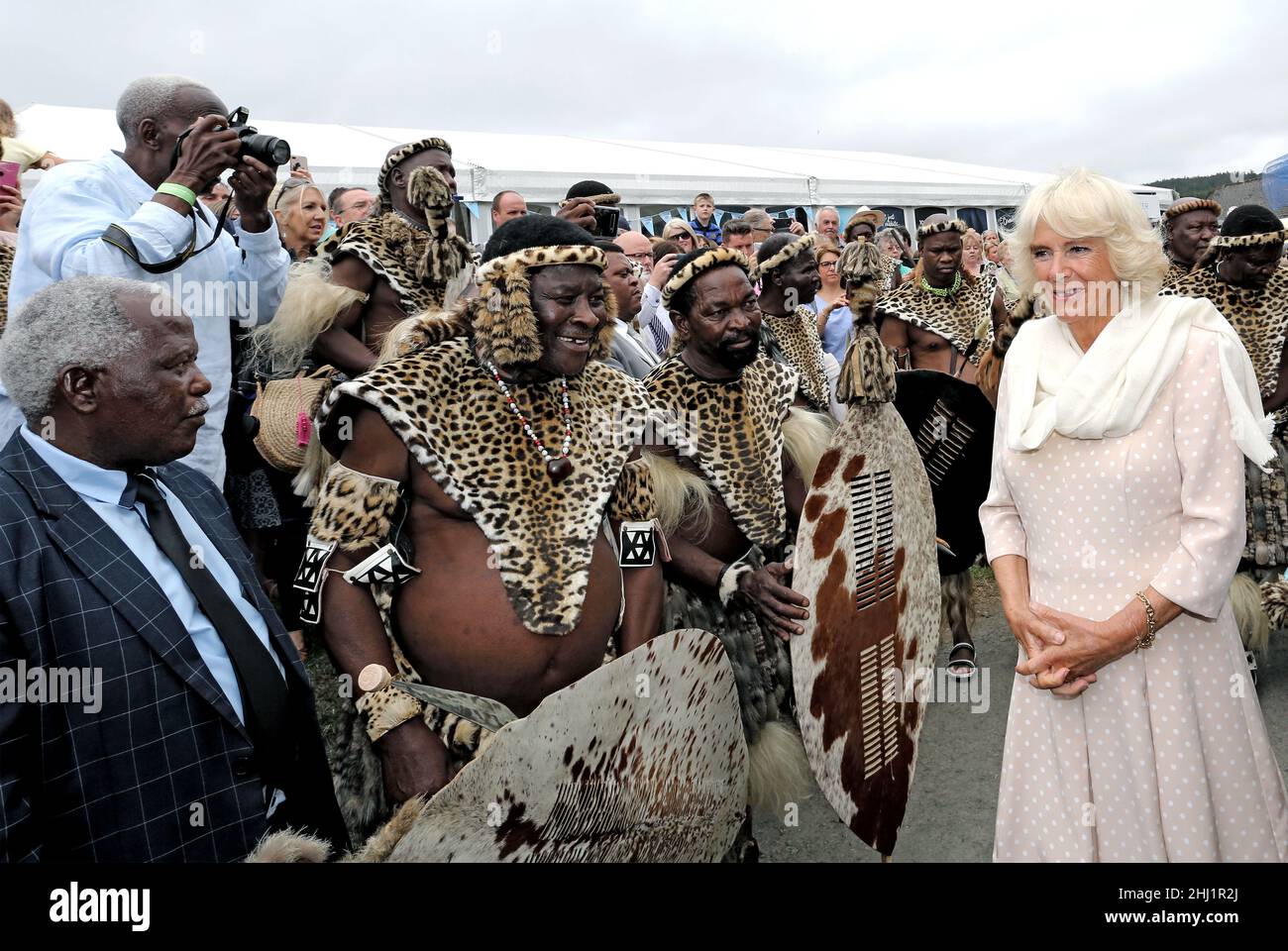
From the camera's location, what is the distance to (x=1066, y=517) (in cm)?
236

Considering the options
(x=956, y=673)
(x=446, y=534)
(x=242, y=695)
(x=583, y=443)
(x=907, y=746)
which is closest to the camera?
(x=242, y=695)

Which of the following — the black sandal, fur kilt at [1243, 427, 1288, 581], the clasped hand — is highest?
the clasped hand

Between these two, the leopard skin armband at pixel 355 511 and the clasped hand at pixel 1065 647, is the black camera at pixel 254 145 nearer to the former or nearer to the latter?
the leopard skin armband at pixel 355 511

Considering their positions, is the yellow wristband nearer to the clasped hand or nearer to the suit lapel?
the suit lapel

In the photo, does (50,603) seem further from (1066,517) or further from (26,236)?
(1066,517)

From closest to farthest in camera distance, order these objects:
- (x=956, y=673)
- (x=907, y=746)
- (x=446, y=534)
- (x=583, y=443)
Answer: (x=446, y=534), (x=583, y=443), (x=907, y=746), (x=956, y=673)

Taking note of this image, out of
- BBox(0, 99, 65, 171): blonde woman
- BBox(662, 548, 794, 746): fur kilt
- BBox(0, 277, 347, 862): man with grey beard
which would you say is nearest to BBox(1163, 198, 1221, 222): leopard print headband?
BBox(662, 548, 794, 746): fur kilt

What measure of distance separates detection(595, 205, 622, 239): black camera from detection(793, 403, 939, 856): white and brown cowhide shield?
91.6 inches

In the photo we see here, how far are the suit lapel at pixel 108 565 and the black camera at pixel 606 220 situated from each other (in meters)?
3.50

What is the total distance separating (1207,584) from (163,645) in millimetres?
2018

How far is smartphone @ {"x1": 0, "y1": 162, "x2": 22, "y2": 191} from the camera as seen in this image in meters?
4.02

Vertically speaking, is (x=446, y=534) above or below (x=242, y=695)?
above

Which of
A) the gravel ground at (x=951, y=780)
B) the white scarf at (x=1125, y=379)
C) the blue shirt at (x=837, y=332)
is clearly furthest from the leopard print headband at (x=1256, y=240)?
the white scarf at (x=1125, y=379)
